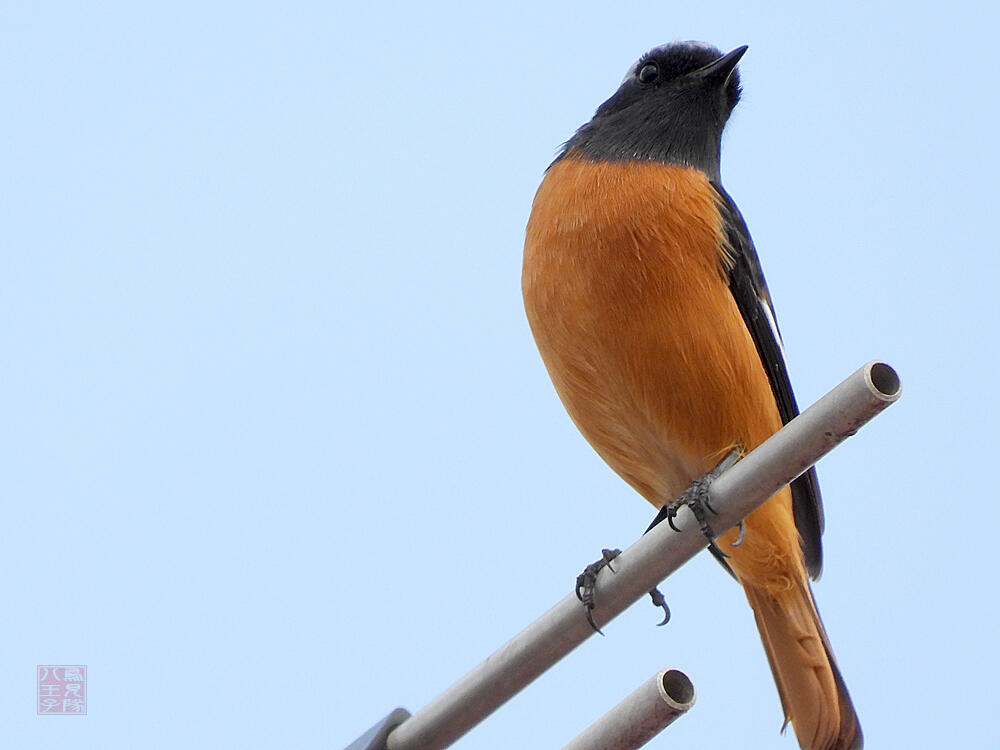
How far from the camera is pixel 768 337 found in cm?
385

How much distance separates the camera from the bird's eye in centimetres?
446

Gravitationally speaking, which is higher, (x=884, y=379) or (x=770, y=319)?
(x=770, y=319)

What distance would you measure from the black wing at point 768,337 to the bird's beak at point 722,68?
1.76 ft

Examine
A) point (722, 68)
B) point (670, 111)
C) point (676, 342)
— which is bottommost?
point (676, 342)

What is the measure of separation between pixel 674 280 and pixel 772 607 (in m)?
1.26

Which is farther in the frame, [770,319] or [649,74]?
[649,74]

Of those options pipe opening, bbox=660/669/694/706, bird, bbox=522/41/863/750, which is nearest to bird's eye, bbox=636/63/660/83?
bird, bbox=522/41/863/750

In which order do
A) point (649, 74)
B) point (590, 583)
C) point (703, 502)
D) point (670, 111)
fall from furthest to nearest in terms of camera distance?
point (649, 74) < point (670, 111) < point (590, 583) < point (703, 502)

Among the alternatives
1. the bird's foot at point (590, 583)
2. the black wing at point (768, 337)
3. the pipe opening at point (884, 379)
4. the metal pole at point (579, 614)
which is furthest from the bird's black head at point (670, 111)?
the pipe opening at point (884, 379)

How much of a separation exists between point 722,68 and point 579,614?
100 inches

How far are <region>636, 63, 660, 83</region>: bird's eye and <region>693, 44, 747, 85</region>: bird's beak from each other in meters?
0.14

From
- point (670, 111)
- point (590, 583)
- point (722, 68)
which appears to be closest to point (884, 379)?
point (590, 583)

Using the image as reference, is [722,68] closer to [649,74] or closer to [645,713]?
[649,74]

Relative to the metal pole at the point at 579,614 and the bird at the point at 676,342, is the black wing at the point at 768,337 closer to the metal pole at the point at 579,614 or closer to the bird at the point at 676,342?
the bird at the point at 676,342
